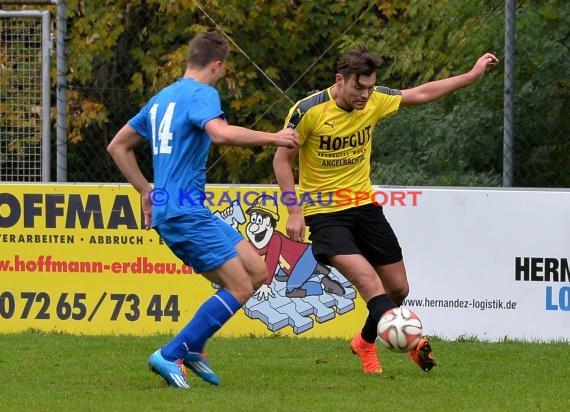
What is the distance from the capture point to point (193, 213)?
6.99 meters

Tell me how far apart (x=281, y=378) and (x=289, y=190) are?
3.70 ft

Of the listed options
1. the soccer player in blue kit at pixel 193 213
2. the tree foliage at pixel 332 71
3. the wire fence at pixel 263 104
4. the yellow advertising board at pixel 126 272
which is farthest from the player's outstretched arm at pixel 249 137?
the tree foliage at pixel 332 71

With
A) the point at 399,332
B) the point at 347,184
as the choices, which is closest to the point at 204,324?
the point at 399,332

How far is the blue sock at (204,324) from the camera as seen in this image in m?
7.04

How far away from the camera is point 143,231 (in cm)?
996

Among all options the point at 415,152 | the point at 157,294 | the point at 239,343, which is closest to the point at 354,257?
the point at 239,343

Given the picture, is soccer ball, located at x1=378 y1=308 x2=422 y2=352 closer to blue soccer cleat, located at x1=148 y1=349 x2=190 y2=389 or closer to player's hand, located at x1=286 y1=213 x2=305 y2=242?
player's hand, located at x1=286 y1=213 x2=305 y2=242

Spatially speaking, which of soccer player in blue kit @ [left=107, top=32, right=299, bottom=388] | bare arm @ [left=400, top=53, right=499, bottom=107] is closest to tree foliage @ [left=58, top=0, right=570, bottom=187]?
bare arm @ [left=400, top=53, right=499, bottom=107]

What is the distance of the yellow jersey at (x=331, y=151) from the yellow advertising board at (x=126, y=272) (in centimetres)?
200

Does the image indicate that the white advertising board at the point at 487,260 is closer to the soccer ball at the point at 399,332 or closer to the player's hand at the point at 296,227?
the player's hand at the point at 296,227

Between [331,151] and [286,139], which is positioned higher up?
[286,139]

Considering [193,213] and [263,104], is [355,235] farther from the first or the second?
[263,104]

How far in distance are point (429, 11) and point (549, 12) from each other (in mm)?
1661

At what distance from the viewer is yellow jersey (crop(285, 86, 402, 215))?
7.74m
